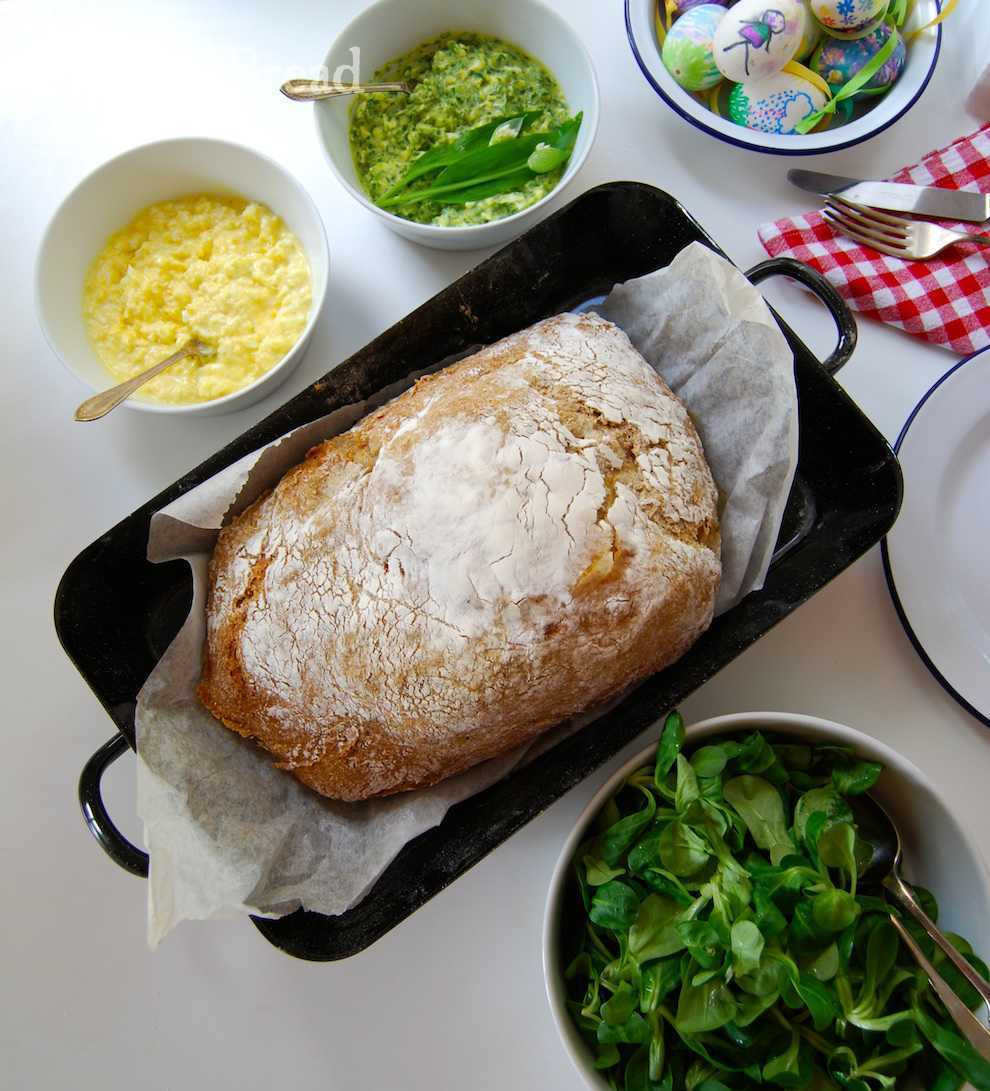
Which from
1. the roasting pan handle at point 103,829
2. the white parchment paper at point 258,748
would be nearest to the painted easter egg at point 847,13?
the white parchment paper at point 258,748

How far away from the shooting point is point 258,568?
3.20ft

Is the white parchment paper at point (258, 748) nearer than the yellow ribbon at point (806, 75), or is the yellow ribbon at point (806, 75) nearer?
the white parchment paper at point (258, 748)

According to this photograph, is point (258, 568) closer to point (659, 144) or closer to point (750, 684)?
point (750, 684)

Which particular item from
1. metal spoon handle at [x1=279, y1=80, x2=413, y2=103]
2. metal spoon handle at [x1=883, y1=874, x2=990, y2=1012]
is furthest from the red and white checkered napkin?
metal spoon handle at [x1=883, y1=874, x2=990, y2=1012]

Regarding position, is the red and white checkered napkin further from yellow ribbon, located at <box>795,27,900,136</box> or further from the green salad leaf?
the green salad leaf

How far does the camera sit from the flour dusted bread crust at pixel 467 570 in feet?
2.92

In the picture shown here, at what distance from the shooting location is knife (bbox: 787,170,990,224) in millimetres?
1173

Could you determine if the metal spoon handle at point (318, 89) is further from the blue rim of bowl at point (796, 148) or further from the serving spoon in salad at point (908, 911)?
the serving spoon in salad at point (908, 911)

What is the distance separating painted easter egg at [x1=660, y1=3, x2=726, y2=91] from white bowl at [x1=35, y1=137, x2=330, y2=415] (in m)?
0.52

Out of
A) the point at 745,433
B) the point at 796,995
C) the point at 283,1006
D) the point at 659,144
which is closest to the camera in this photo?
the point at 796,995

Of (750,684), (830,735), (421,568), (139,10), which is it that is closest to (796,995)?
(830,735)

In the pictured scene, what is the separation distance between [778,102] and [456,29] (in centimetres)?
44

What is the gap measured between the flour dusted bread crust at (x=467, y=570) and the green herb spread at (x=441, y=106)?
33 cm

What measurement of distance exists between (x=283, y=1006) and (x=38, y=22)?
1.42 m
